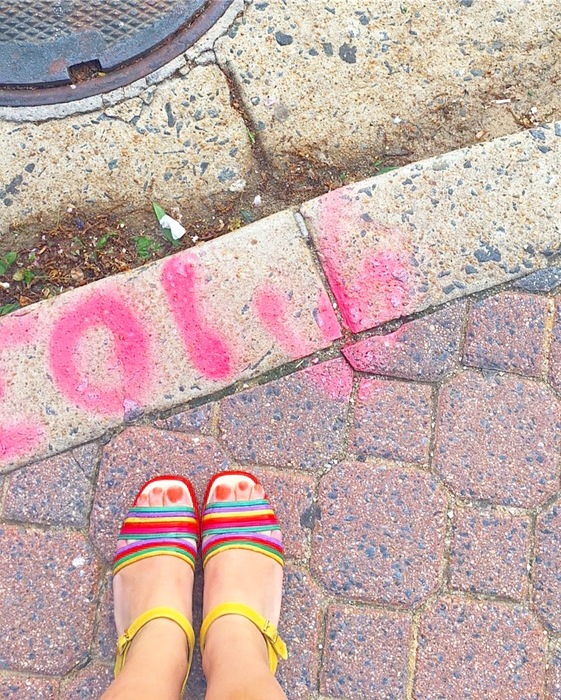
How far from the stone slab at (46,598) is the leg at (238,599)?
351 mm

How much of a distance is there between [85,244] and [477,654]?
1.68 meters

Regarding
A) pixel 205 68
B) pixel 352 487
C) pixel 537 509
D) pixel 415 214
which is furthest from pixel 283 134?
pixel 537 509

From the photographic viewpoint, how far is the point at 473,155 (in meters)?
2.02

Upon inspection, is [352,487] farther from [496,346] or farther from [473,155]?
[473,155]

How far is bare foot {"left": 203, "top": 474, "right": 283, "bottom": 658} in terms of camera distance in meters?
1.85

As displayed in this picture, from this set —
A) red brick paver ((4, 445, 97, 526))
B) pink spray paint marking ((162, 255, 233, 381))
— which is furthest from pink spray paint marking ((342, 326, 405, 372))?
red brick paver ((4, 445, 97, 526))

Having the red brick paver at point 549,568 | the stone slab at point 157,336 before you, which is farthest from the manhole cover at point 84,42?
the red brick paver at point 549,568

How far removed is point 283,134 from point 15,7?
0.93 m

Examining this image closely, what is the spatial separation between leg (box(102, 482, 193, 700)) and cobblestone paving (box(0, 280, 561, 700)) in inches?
2.9

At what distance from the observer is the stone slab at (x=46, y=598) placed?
1829 millimetres

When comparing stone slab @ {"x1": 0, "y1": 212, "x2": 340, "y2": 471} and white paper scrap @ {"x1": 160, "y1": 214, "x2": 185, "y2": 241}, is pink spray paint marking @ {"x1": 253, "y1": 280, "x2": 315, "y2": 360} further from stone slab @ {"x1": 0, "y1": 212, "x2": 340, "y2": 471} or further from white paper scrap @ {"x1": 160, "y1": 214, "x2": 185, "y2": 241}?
white paper scrap @ {"x1": 160, "y1": 214, "x2": 185, "y2": 241}

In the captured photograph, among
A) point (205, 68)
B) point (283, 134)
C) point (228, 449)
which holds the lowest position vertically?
point (228, 449)

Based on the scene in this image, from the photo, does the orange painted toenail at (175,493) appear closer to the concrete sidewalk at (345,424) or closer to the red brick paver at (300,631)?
the concrete sidewalk at (345,424)

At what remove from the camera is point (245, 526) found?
1883 mm
